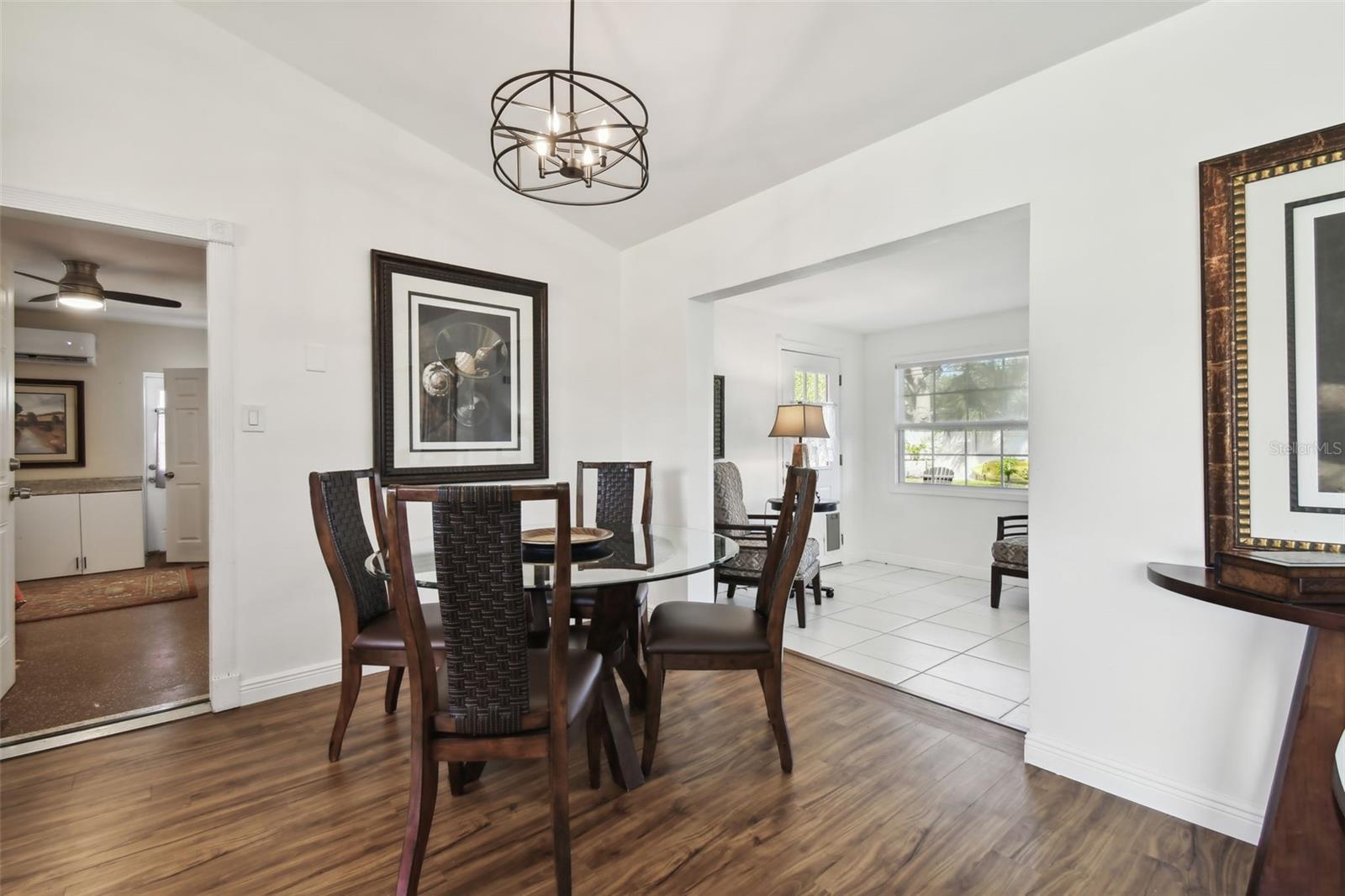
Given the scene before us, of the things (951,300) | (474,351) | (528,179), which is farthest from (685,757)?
(951,300)

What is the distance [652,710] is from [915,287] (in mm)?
3609

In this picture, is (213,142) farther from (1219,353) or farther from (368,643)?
(1219,353)

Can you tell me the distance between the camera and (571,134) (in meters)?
1.68

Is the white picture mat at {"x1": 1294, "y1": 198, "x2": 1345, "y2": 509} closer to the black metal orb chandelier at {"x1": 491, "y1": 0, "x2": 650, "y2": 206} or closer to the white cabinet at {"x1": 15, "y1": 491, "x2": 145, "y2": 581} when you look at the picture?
the black metal orb chandelier at {"x1": 491, "y1": 0, "x2": 650, "y2": 206}

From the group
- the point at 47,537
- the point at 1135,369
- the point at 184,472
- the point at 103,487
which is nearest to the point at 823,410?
the point at 1135,369

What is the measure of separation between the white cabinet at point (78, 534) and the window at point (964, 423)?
282 inches

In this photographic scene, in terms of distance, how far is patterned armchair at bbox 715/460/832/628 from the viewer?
3.96 metres

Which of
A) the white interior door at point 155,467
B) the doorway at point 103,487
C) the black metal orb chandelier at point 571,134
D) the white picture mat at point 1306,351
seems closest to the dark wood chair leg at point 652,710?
the black metal orb chandelier at point 571,134

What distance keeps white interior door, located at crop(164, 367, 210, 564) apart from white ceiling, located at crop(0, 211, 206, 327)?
26.3 inches

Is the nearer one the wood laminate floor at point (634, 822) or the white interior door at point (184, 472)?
the wood laminate floor at point (634, 822)

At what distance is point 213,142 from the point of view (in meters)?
2.62

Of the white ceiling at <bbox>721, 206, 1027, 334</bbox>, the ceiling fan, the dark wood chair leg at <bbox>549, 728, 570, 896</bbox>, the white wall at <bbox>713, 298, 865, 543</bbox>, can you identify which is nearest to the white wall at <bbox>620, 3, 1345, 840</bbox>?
the white ceiling at <bbox>721, 206, 1027, 334</bbox>

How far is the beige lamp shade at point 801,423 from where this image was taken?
4.64 meters

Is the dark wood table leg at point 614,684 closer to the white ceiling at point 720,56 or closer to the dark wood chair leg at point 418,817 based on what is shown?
the dark wood chair leg at point 418,817
